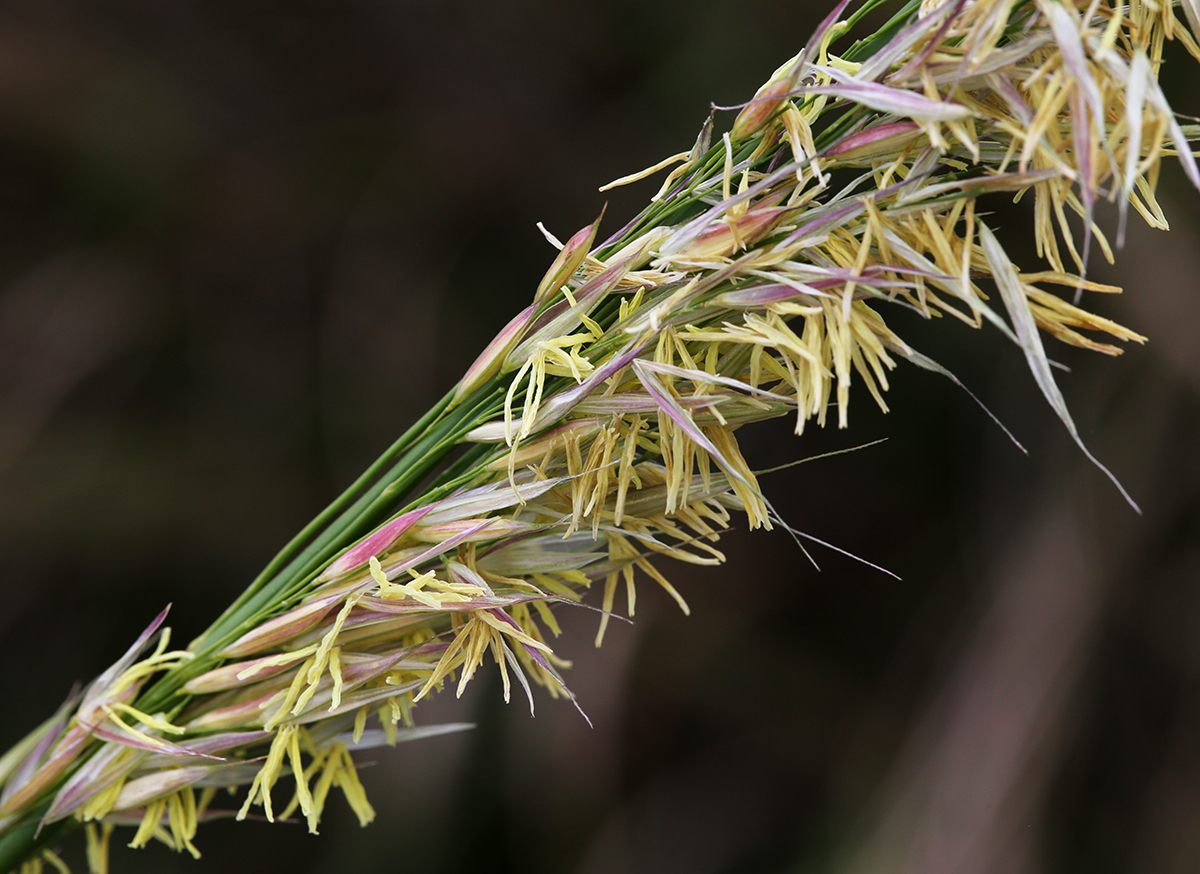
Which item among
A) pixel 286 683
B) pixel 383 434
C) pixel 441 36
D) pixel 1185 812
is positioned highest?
pixel 441 36

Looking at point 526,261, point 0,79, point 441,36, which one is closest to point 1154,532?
point 526,261

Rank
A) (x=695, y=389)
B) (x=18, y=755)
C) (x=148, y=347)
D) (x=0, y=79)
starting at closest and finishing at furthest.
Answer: (x=695, y=389)
(x=18, y=755)
(x=0, y=79)
(x=148, y=347)

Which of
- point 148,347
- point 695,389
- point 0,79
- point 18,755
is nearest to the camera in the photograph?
point 695,389

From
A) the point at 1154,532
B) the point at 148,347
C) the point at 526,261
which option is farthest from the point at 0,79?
the point at 1154,532

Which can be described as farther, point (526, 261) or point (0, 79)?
point (526, 261)

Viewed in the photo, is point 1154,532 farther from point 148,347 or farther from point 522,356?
point 148,347

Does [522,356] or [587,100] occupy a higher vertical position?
[587,100]

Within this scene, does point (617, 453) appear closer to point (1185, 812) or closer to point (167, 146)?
point (167, 146)
